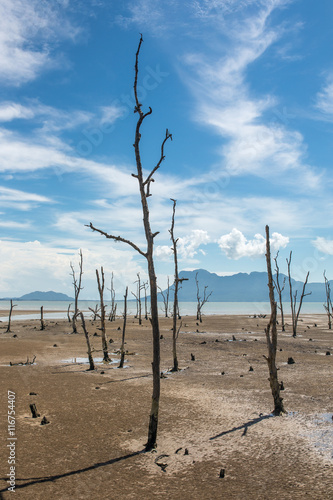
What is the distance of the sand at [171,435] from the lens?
25.2ft

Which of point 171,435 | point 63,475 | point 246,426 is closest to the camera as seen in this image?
point 63,475

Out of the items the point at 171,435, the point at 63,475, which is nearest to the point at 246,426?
the point at 171,435

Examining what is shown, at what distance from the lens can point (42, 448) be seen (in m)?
9.59

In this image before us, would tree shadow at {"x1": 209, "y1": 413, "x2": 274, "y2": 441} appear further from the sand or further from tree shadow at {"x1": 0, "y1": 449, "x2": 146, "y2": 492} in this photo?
tree shadow at {"x1": 0, "y1": 449, "x2": 146, "y2": 492}

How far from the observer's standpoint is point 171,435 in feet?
34.7

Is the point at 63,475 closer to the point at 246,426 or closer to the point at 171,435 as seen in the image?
the point at 171,435

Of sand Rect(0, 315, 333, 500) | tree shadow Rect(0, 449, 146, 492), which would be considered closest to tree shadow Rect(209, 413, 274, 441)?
sand Rect(0, 315, 333, 500)

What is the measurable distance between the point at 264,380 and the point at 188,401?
524cm

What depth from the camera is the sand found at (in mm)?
7676

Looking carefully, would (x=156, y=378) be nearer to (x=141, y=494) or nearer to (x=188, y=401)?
(x=141, y=494)

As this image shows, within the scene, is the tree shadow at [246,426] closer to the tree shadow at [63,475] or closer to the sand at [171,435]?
the sand at [171,435]

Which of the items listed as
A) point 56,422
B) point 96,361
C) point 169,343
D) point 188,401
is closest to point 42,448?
point 56,422

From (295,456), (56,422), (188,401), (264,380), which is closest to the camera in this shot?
(295,456)

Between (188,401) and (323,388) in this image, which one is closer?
(188,401)
